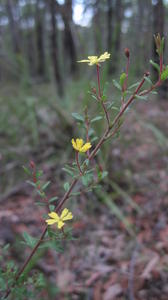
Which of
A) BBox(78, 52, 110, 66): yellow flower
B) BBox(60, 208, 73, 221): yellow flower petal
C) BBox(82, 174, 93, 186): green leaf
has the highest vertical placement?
BBox(78, 52, 110, 66): yellow flower

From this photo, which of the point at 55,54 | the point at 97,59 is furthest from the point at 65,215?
the point at 55,54

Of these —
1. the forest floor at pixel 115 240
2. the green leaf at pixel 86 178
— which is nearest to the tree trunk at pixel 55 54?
the forest floor at pixel 115 240

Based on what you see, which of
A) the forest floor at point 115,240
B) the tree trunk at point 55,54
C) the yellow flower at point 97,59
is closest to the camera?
the yellow flower at point 97,59

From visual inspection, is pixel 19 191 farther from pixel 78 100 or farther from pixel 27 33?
pixel 27 33

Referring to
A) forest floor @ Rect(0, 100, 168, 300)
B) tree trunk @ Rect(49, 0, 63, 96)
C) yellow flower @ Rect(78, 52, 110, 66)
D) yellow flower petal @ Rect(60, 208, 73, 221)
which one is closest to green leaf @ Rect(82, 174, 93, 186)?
yellow flower petal @ Rect(60, 208, 73, 221)

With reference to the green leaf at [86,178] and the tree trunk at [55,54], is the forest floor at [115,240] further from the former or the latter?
the tree trunk at [55,54]

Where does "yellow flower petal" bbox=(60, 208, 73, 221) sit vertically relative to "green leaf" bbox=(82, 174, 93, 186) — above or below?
below

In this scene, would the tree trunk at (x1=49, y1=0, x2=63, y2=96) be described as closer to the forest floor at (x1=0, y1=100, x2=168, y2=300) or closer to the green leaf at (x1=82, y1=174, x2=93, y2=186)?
the forest floor at (x1=0, y1=100, x2=168, y2=300)

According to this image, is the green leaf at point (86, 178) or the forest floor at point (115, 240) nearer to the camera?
→ the green leaf at point (86, 178)

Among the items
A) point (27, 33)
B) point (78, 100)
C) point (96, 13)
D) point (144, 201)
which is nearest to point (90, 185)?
point (144, 201)
